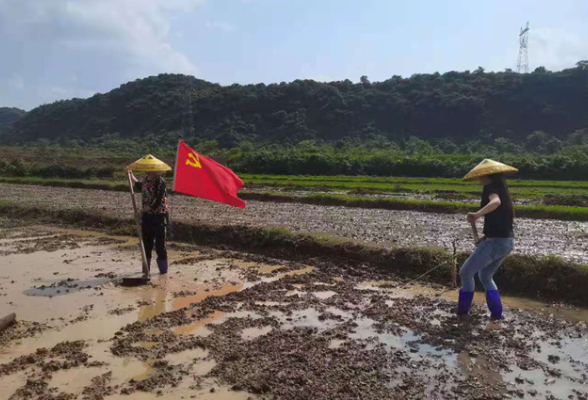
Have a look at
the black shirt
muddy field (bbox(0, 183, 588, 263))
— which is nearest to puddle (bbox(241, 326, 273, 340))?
the black shirt

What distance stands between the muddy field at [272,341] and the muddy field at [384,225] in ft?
9.14

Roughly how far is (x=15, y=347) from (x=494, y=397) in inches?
185

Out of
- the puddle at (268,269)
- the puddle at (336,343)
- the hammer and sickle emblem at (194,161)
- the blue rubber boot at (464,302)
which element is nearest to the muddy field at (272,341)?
the puddle at (336,343)

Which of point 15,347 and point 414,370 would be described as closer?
point 414,370

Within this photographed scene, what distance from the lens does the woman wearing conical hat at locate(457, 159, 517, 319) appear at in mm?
5777

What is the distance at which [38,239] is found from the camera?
11.6 m

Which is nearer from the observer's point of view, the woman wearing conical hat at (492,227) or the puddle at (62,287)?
the woman wearing conical hat at (492,227)

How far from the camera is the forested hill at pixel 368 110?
59.9 m

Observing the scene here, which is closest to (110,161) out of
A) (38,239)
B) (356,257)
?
(38,239)

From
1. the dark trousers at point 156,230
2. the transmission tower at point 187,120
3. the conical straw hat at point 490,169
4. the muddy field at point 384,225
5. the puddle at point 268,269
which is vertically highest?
the transmission tower at point 187,120

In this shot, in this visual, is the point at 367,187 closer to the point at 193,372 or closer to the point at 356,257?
the point at 356,257

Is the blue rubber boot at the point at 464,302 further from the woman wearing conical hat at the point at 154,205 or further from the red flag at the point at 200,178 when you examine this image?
the woman wearing conical hat at the point at 154,205

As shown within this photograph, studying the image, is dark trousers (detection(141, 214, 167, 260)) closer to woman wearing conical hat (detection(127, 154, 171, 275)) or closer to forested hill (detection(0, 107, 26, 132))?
woman wearing conical hat (detection(127, 154, 171, 275))

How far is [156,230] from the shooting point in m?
8.10
